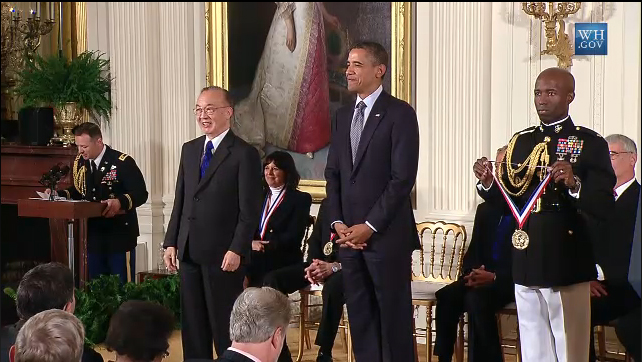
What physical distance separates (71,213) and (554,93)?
3.53 meters

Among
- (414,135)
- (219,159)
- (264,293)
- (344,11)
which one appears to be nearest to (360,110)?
(414,135)

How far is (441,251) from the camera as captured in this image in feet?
22.7

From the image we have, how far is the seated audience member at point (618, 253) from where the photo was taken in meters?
5.40

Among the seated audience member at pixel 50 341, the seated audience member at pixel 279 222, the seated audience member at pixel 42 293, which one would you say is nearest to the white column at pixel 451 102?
the seated audience member at pixel 279 222

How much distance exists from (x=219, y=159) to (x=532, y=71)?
2.51m

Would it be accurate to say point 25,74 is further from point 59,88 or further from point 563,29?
point 563,29

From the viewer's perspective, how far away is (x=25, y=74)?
8.74 meters

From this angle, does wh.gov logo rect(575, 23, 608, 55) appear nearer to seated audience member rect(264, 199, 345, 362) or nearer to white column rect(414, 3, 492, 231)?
white column rect(414, 3, 492, 231)

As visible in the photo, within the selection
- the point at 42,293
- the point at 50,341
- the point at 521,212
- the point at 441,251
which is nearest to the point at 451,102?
the point at 441,251

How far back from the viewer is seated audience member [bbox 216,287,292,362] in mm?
3312

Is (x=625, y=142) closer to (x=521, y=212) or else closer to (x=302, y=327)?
(x=521, y=212)

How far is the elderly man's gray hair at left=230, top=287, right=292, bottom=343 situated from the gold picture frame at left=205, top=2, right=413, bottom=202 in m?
4.10

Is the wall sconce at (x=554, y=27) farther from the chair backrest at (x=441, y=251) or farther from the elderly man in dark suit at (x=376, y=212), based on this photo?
the elderly man in dark suit at (x=376, y=212)

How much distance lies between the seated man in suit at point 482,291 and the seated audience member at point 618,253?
0.56 metres
